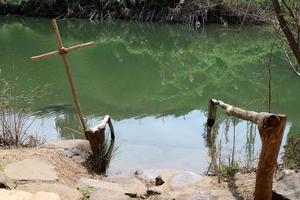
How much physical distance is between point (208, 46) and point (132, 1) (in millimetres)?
7950

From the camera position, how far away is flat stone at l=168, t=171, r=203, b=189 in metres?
5.21

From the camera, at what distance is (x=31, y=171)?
16.4 feet

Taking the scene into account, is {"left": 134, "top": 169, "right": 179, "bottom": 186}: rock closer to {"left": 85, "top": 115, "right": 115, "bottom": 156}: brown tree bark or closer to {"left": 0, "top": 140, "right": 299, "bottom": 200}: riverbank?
{"left": 0, "top": 140, "right": 299, "bottom": 200}: riverbank

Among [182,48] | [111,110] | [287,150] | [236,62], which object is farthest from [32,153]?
[182,48]

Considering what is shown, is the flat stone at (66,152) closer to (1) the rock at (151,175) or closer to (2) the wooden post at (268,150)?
(1) the rock at (151,175)

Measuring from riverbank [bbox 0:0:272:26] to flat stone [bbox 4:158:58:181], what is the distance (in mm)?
17875

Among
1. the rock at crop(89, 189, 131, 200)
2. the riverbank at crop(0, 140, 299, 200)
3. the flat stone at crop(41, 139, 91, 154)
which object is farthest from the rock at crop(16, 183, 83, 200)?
the flat stone at crop(41, 139, 91, 154)

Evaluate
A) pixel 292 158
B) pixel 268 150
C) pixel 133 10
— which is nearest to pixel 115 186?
pixel 268 150

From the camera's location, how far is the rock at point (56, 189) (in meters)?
4.38

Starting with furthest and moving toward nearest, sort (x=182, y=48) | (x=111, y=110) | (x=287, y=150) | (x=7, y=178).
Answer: (x=182, y=48)
(x=111, y=110)
(x=287, y=150)
(x=7, y=178)

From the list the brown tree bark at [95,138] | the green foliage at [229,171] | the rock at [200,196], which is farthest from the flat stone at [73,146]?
the rock at [200,196]

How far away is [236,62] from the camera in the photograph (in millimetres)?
16406

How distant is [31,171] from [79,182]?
19.3 inches

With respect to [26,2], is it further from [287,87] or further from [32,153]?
[32,153]
